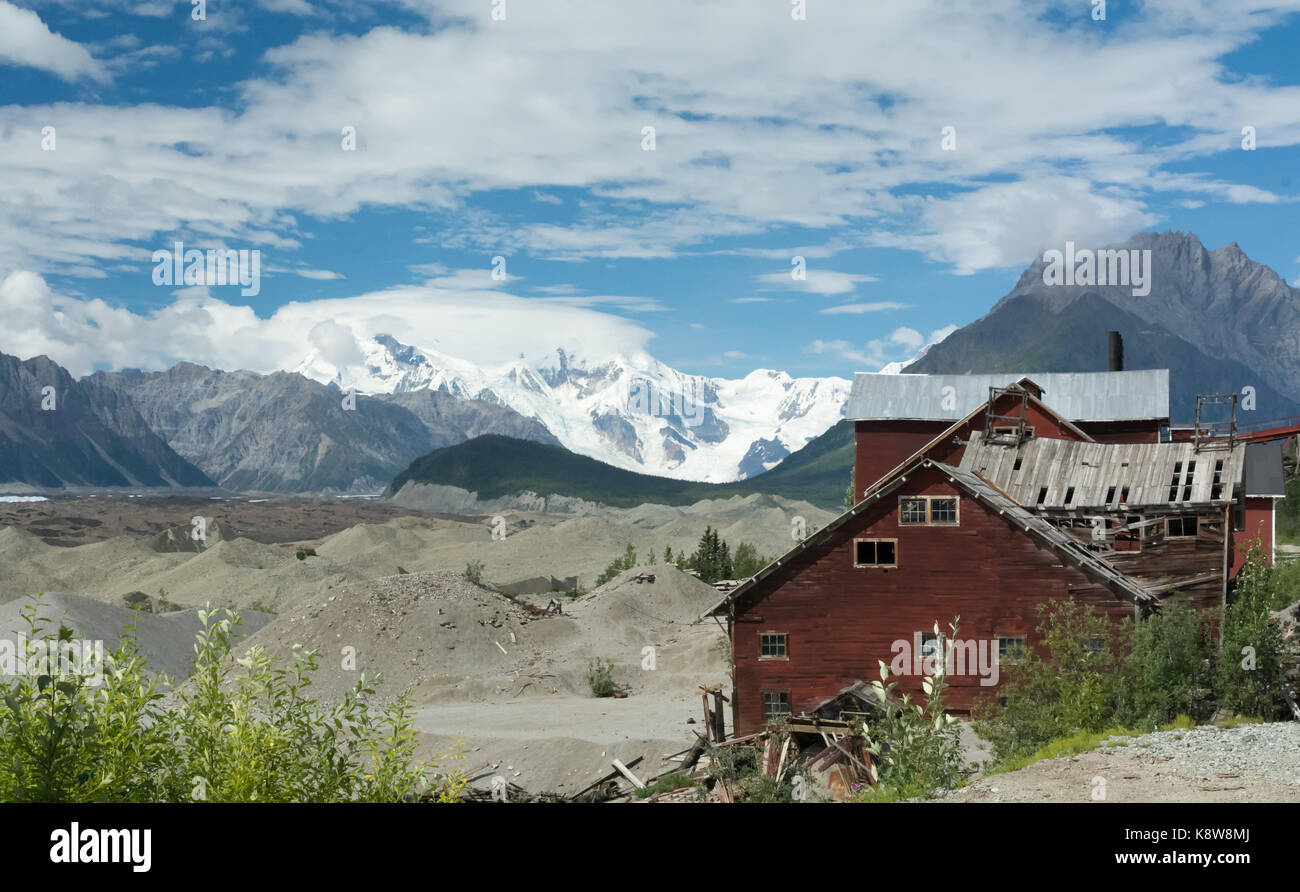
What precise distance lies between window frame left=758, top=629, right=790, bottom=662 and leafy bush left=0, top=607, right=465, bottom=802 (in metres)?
26.2

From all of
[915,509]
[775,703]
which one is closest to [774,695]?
[775,703]

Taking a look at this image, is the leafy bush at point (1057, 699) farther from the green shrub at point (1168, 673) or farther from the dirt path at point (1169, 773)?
the dirt path at point (1169, 773)

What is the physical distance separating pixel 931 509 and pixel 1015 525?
2.47 meters

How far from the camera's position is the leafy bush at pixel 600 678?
52125 mm

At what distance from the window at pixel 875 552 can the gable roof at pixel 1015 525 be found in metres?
0.88

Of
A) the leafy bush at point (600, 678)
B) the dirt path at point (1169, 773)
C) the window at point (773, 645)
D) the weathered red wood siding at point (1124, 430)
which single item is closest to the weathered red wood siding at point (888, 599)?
the window at point (773, 645)

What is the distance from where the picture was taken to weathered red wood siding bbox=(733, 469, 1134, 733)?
3578 centimetres

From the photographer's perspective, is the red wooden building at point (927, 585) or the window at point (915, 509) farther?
the window at point (915, 509)

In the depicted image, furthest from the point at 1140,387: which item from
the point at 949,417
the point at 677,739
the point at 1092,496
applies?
the point at 677,739

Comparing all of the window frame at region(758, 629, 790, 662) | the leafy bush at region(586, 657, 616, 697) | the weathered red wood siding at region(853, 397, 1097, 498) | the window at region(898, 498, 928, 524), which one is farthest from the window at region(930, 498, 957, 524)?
the weathered red wood siding at region(853, 397, 1097, 498)

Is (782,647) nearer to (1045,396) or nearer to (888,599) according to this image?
(888,599)
